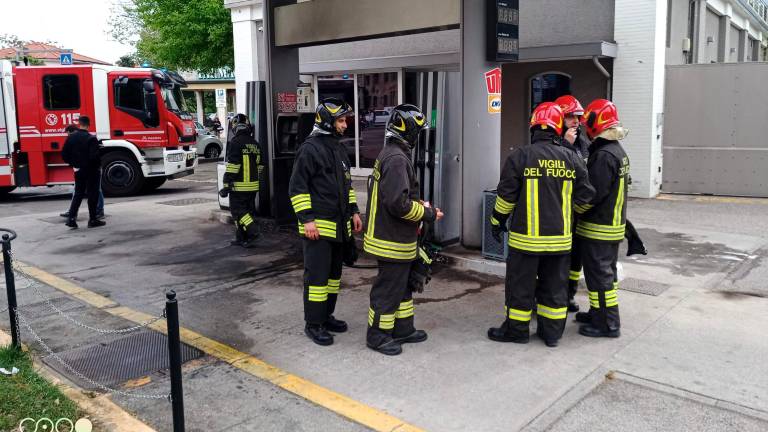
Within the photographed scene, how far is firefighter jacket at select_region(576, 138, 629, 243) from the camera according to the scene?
5.24 m

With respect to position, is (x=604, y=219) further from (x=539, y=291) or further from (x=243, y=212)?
(x=243, y=212)

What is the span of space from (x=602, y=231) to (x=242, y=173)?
522 cm

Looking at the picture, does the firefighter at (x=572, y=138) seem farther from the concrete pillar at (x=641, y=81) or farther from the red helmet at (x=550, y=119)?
the concrete pillar at (x=641, y=81)

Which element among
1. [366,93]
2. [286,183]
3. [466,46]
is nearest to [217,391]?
[466,46]

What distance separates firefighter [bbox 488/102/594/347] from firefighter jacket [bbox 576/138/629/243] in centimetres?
24

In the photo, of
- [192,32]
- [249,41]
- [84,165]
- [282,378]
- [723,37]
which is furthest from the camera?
[192,32]

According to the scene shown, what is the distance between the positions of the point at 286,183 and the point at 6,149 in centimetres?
799

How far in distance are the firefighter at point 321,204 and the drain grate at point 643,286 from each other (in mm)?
3158

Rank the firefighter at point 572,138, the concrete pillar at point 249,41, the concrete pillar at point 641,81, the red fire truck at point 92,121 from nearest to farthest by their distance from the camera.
Answer: 1. the firefighter at point 572,138
2. the concrete pillar at point 641,81
3. the red fire truck at point 92,121
4. the concrete pillar at point 249,41

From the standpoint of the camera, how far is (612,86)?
12.7 metres

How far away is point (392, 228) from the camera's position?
4945 mm

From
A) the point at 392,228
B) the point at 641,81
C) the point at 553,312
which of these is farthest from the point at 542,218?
the point at 641,81

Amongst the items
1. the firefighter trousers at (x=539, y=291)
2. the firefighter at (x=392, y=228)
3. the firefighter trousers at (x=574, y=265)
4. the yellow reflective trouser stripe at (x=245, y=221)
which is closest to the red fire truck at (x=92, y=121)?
the yellow reflective trouser stripe at (x=245, y=221)

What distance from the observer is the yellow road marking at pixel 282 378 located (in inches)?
156
